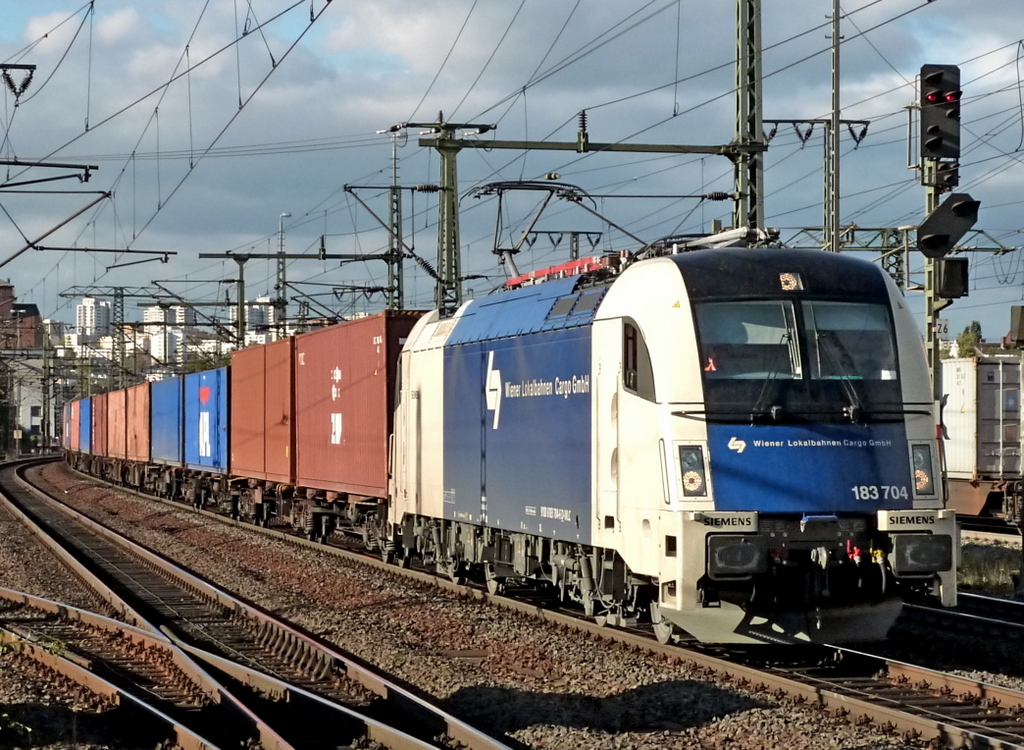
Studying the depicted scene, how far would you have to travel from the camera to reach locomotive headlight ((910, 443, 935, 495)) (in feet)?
34.5

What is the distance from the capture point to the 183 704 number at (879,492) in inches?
407

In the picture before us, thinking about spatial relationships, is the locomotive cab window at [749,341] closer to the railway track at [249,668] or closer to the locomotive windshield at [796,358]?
the locomotive windshield at [796,358]

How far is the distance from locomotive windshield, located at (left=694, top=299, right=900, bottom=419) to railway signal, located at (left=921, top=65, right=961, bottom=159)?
3.77 m

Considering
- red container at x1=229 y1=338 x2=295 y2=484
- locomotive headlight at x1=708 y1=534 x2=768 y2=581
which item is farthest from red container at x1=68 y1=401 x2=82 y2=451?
locomotive headlight at x1=708 y1=534 x2=768 y2=581

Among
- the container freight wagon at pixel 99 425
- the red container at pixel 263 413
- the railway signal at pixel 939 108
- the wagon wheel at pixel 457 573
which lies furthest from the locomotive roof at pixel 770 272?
the container freight wagon at pixel 99 425

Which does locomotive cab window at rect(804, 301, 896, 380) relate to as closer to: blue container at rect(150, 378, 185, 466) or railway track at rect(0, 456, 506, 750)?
railway track at rect(0, 456, 506, 750)

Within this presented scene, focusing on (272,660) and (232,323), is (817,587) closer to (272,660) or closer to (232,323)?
(272,660)

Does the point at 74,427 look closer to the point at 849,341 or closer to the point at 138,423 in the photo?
the point at 138,423

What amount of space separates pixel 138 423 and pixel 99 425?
1189 cm

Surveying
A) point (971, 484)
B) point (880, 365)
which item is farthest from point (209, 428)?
point (880, 365)

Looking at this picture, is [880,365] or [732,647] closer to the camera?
[880,365]

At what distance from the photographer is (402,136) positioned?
26641 mm

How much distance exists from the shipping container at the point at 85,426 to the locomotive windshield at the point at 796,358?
169 ft

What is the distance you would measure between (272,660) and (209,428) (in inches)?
833
